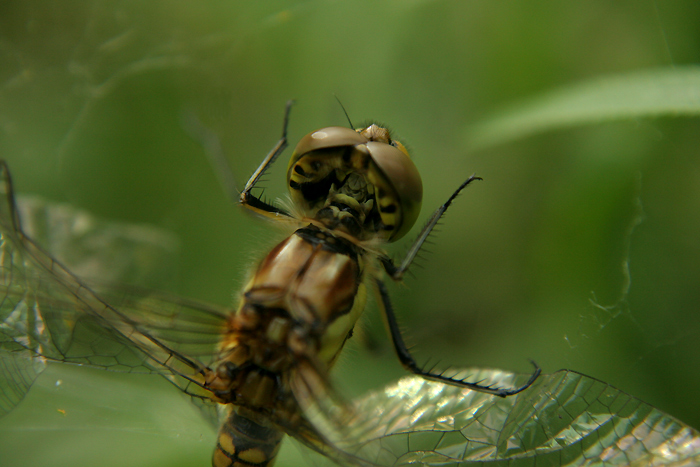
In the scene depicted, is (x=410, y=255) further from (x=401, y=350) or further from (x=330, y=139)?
(x=330, y=139)

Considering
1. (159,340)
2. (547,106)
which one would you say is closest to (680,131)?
(547,106)

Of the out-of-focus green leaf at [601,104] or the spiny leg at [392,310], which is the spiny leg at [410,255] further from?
the out-of-focus green leaf at [601,104]

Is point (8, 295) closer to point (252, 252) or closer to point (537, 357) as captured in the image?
point (252, 252)

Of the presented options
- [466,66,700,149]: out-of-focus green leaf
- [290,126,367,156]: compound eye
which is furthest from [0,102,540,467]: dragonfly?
[466,66,700,149]: out-of-focus green leaf

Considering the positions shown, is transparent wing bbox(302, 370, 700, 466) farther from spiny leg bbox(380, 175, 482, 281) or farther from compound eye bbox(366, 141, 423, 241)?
compound eye bbox(366, 141, 423, 241)

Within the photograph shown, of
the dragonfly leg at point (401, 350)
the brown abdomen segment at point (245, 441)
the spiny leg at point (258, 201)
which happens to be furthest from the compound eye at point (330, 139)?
the brown abdomen segment at point (245, 441)

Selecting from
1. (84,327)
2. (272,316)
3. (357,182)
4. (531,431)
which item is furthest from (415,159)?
(84,327)
